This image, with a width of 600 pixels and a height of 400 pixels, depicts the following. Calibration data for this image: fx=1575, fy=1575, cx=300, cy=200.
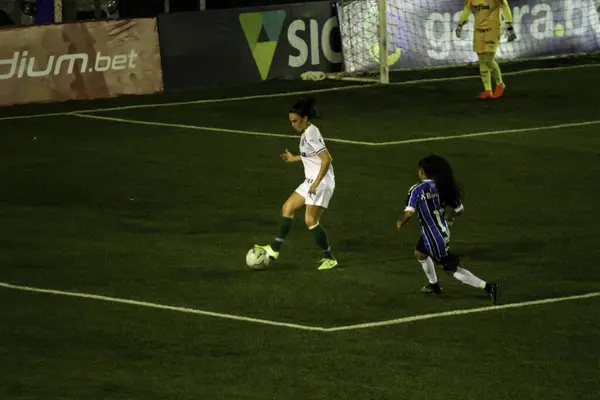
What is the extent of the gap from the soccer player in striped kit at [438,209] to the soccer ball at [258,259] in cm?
203

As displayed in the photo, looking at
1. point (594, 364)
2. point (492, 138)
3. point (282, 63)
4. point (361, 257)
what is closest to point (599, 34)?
point (282, 63)

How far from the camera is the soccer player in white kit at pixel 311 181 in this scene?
16047 mm

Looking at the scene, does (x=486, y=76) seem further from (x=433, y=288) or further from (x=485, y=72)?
(x=433, y=288)

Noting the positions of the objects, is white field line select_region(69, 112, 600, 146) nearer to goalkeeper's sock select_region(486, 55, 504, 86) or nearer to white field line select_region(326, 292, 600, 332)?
goalkeeper's sock select_region(486, 55, 504, 86)

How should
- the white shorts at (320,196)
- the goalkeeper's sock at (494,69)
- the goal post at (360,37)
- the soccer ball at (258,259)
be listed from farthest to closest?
the goal post at (360,37) < the goalkeeper's sock at (494,69) < the soccer ball at (258,259) < the white shorts at (320,196)

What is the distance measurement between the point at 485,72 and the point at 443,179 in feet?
43.8

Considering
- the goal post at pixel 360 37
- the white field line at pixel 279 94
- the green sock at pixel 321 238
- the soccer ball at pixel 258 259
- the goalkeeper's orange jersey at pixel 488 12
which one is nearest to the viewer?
the green sock at pixel 321 238

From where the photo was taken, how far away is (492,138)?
965 inches

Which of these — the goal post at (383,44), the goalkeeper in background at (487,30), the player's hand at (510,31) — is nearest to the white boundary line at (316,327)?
the goalkeeper in background at (487,30)

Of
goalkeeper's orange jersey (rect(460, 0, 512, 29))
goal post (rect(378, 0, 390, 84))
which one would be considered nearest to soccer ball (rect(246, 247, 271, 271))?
goalkeeper's orange jersey (rect(460, 0, 512, 29))

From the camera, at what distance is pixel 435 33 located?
105 ft

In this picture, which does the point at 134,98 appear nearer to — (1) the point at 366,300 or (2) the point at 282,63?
(2) the point at 282,63

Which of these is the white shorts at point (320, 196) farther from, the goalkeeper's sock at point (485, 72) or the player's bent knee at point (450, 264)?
the goalkeeper's sock at point (485, 72)

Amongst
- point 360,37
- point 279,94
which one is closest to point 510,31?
point 360,37
